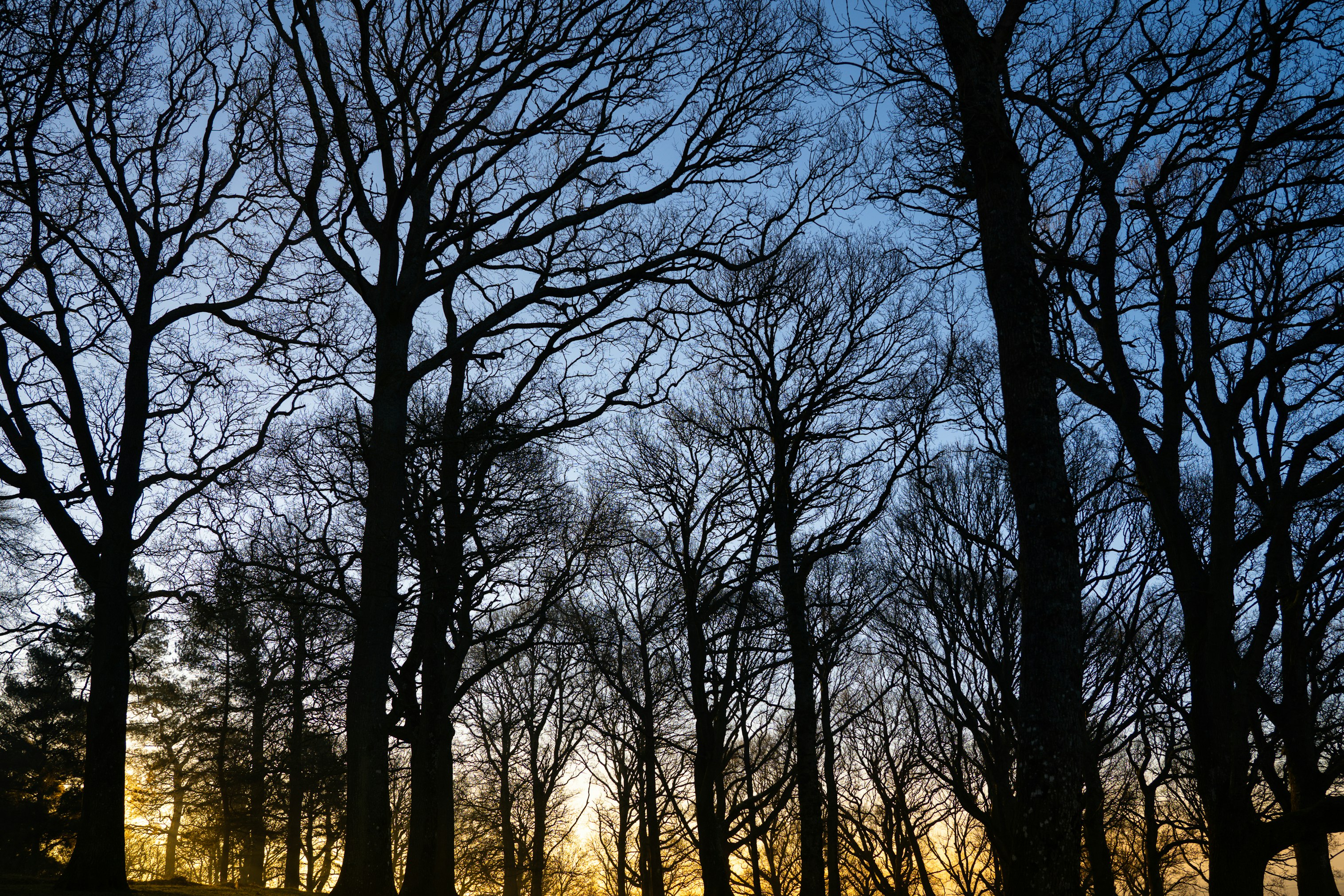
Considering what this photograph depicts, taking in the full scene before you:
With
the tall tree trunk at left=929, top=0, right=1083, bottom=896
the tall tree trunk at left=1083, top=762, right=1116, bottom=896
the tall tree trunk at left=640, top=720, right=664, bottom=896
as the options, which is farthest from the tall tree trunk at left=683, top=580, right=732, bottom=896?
the tall tree trunk at left=929, top=0, right=1083, bottom=896

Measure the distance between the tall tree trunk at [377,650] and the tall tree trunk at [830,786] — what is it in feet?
50.2

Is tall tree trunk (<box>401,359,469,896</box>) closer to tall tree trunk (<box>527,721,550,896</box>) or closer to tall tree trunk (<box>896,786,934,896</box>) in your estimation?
tall tree trunk (<box>896,786,934,896</box>)

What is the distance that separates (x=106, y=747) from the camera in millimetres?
11445

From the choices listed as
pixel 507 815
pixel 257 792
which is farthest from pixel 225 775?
pixel 507 815

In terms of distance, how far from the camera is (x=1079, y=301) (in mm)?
10250

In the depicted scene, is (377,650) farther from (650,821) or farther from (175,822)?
(175,822)

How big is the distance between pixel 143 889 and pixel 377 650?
7.88 metres

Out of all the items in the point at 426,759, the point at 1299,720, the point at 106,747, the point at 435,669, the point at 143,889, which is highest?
the point at 435,669

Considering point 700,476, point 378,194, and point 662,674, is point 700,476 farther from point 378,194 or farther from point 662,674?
point 378,194

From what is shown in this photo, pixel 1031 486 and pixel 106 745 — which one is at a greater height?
pixel 1031 486

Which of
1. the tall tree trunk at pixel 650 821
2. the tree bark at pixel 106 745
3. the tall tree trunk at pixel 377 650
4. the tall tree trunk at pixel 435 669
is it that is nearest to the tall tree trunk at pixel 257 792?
the tall tree trunk at pixel 650 821

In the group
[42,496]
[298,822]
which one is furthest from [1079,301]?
[298,822]

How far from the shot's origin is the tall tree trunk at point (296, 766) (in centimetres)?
2148

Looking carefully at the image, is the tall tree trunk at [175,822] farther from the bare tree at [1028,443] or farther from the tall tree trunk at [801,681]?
the bare tree at [1028,443]
